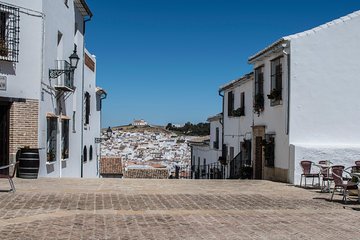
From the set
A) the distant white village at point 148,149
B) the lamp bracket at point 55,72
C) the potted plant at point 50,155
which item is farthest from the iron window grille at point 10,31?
the distant white village at point 148,149

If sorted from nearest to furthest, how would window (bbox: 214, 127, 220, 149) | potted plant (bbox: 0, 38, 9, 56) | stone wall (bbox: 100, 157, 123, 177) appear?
potted plant (bbox: 0, 38, 9, 56) → window (bbox: 214, 127, 220, 149) → stone wall (bbox: 100, 157, 123, 177)

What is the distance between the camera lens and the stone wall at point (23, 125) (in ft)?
51.6

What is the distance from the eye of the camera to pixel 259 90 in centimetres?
2025

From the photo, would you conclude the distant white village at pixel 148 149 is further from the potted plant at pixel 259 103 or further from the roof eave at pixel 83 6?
the potted plant at pixel 259 103

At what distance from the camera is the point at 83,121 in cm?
2458

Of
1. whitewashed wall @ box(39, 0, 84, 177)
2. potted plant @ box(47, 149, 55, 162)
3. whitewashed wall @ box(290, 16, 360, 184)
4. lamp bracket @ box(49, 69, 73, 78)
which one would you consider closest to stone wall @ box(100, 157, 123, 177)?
whitewashed wall @ box(39, 0, 84, 177)

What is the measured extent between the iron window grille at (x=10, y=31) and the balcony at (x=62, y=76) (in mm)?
2181

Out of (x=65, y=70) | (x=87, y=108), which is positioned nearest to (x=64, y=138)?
(x=65, y=70)

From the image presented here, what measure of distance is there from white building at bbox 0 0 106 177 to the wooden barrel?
0.49 m

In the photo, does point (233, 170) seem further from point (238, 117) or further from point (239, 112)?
point (239, 112)

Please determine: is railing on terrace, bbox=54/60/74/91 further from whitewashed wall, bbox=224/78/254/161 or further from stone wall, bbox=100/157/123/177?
stone wall, bbox=100/157/123/177

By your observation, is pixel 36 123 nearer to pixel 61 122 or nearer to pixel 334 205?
pixel 61 122

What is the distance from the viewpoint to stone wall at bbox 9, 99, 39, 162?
1572cm

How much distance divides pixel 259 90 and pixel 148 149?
89.9 feet
